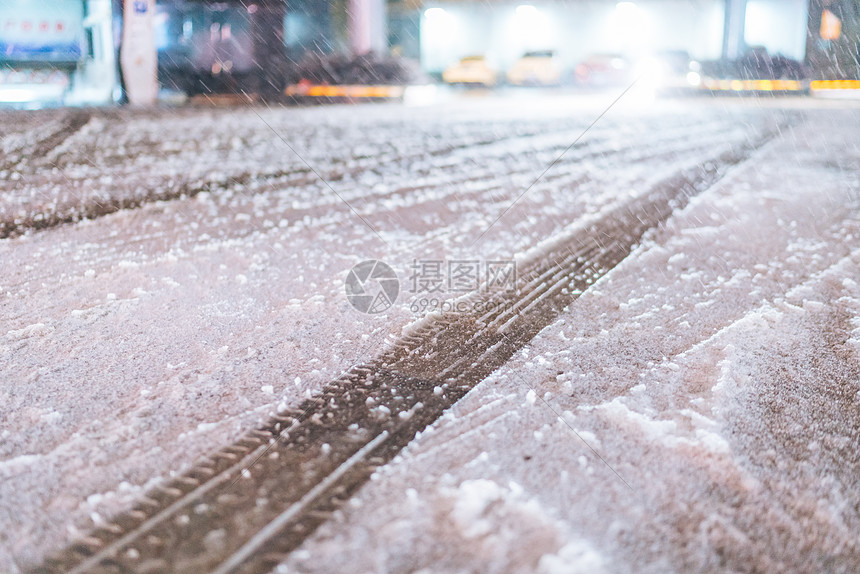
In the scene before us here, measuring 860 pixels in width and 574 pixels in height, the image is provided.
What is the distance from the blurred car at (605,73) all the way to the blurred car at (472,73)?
314cm

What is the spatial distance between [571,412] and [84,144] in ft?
23.2

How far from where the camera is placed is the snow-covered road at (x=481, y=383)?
1390 mm

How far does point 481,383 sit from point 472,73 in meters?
20.9

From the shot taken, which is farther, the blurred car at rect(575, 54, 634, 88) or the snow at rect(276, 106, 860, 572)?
the blurred car at rect(575, 54, 634, 88)

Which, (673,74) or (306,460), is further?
(673,74)

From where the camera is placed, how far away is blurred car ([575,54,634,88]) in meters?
19.1

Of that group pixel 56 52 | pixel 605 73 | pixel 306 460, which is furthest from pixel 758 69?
pixel 306 460

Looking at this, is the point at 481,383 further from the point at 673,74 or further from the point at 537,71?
the point at 537,71

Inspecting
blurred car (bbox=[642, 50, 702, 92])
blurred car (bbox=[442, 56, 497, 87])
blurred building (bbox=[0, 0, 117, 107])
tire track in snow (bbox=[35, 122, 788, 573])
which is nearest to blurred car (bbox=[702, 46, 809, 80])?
blurred car (bbox=[642, 50, 702, 92])

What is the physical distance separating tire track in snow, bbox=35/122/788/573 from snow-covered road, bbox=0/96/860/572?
61mm

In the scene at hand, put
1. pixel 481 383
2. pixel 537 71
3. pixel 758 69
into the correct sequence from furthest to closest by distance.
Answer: pixel 537 71 < pixel 758 69 < pixel 481 383

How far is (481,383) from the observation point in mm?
2033

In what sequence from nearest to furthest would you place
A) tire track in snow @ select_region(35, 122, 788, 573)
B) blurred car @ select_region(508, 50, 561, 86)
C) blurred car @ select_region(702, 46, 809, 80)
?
1. tire track in snow @ select_region(35, 122, 788, 573)
2. blurred car @ select_region(702, 46, 809, 80)
3. blurred car @ select_region(508, 50, 561, 86)

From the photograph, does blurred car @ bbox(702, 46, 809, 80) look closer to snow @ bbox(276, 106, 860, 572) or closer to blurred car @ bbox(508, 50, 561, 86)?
blurred car @ bbox(508, 50, 561, 86)
